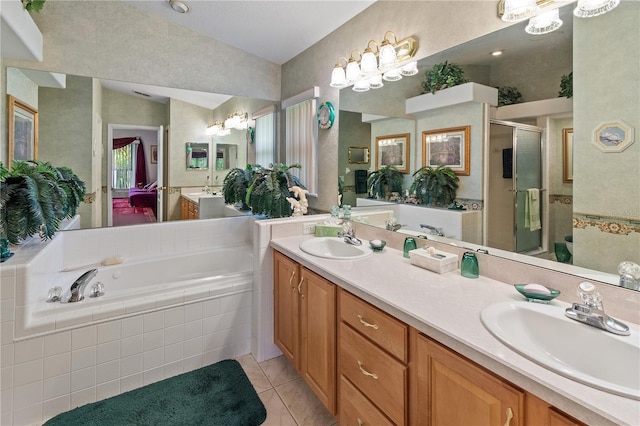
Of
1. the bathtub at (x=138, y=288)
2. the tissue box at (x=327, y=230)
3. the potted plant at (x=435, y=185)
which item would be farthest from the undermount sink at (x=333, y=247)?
the bathtub at (x=138, y=288)

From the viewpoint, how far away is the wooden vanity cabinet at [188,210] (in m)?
2.93

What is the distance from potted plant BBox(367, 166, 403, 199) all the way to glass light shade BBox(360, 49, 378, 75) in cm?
72

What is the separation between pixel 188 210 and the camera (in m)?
2.95

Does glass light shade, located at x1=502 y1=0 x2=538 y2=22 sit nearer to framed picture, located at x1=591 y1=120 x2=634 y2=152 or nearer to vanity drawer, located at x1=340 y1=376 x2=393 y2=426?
framed picture, located at x1=591 y1=120 x2=634 y2=152

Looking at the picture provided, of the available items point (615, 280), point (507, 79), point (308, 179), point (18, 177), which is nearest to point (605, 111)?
point (507, 79)

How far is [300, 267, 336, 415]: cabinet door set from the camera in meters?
1.54

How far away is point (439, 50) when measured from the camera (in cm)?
182

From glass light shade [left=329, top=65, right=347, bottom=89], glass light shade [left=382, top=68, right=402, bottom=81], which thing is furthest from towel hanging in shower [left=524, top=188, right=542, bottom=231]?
glass light shade [left=329, top=65, right=347, bottom=89]

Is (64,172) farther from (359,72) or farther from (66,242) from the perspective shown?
(359,72)

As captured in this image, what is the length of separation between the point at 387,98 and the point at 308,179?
121 centimetres

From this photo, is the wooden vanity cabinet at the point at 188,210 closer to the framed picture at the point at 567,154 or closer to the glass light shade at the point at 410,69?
the glass light shade at the point at 410,69

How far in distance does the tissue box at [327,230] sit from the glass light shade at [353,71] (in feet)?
3.73

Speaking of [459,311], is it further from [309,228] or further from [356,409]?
[309,228]

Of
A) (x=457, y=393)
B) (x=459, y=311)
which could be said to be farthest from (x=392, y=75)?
(x=457, y=393)
